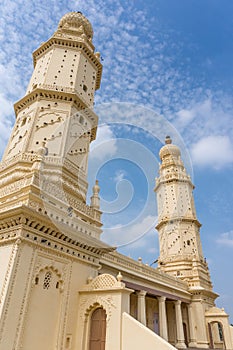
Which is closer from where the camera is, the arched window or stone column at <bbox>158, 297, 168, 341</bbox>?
the arched window

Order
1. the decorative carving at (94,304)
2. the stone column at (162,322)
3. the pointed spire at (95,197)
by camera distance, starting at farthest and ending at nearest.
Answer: the stone column at (162,322)
the pointed spire at (95,197)
the decorative carving at (94,304)

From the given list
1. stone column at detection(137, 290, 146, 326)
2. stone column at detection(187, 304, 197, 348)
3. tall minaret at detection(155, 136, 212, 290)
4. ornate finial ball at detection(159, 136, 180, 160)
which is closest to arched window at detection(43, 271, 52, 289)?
stone column at detection(137, 290, 146, 326)

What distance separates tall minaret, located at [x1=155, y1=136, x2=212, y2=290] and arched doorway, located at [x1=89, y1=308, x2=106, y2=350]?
70.3 ft

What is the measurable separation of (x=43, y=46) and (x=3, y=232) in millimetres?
18286

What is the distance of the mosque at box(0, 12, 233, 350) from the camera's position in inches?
422

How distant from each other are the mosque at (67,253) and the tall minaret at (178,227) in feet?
5.12

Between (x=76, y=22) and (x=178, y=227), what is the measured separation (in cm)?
2868

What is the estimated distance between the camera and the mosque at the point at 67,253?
10.7 meters

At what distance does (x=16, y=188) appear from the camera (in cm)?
1338

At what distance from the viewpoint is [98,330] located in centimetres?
1197

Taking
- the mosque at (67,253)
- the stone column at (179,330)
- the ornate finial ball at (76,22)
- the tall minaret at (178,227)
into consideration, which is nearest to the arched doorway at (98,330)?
the mosque at (67,253)

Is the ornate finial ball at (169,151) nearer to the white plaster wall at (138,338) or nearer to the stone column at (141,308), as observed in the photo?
the stone column at (141,308)

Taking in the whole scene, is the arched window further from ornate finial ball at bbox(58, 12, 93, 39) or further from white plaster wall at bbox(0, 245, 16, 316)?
ornate finial ball at bbox(58, 12, 93, 39)

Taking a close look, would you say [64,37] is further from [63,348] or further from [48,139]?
[63,348]
